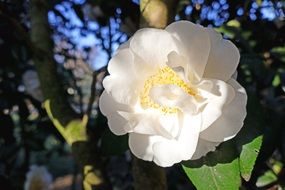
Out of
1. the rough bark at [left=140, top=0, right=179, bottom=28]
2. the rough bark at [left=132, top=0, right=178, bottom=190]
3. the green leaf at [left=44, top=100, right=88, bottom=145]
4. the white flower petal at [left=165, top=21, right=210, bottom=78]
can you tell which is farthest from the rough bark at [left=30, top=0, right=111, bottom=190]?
the white flower petal at [left=165, top=21, right=210, bottom=78]

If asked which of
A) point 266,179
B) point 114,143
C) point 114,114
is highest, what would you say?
point 114,114

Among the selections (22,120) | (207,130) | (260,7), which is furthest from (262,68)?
(22,120)

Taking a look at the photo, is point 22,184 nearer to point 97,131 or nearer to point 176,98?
point 97,131

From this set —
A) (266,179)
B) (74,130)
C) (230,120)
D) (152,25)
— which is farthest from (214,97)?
(266,179)

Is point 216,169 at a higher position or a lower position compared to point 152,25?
lower

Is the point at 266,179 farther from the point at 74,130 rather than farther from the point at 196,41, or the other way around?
the point at 196,41

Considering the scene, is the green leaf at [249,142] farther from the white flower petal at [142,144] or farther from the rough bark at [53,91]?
the rough bark at [53,91]
